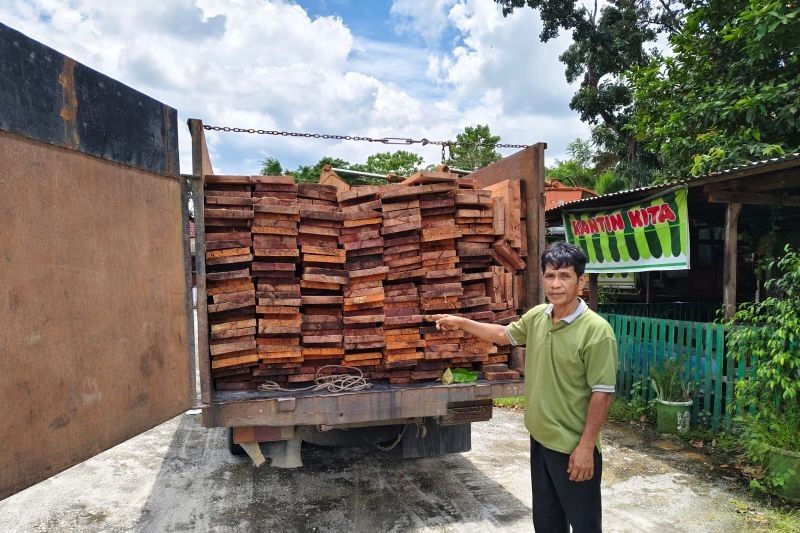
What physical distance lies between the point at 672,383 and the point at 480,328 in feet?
12.7

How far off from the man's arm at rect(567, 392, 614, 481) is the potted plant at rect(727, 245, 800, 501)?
113 inches

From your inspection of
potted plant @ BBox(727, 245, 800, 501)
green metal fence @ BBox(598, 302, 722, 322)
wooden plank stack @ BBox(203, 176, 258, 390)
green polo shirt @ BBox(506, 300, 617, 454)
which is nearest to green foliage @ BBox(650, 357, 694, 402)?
potted plant @ BBox(727, 245, 800, 501)

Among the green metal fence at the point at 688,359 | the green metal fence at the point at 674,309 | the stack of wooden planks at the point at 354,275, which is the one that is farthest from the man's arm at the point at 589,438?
the green metal fence at the point at 674,309

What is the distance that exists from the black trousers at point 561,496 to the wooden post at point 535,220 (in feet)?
4.86

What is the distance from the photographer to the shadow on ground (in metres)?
3.76

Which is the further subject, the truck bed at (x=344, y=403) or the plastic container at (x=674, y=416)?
the plastic container at (x=674, y=416)

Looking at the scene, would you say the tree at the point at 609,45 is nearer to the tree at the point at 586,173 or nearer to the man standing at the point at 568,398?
the tree at the point at 586,173

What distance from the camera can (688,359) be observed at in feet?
19.6

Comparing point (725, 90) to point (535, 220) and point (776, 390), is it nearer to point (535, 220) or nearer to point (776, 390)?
point (776, 390)

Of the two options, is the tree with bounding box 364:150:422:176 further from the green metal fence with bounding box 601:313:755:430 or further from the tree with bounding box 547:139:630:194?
the green metal fence with bounding box 601:313:755:430

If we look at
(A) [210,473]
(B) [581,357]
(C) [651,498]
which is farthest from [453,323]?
(A) [210,473]

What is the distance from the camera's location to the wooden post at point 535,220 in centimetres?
389

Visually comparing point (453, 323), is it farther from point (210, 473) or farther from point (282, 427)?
point (210, 473)

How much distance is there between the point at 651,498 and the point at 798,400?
5.56 feet
